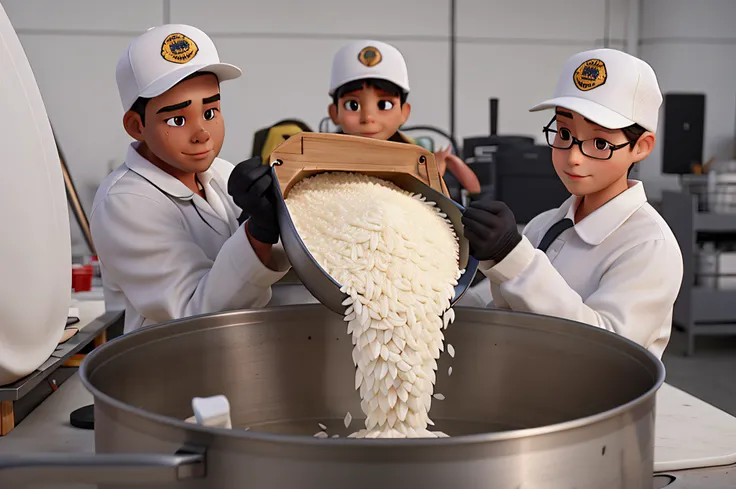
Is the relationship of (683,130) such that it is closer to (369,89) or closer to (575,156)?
(369,89)

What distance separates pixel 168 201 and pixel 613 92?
701 mm

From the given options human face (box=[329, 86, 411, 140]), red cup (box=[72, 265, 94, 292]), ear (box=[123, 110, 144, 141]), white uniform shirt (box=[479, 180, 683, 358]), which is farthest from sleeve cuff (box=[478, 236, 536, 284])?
red cup (box=[72, 265, 94, 292])

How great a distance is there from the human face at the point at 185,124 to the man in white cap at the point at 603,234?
1.55 feet

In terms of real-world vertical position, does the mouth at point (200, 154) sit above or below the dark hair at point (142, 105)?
below

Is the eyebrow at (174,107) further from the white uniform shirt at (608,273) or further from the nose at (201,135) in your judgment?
the white uniform shirt at (608,273)

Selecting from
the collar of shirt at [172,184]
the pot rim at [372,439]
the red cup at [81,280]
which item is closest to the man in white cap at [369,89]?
the collar of shirt at [172,184]

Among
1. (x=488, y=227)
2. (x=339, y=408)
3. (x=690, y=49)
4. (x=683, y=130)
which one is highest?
(x=690, y=49)

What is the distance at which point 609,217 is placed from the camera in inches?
46.4

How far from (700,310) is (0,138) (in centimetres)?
384

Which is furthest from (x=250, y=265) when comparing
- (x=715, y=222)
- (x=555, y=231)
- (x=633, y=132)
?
(x=715, y=222)

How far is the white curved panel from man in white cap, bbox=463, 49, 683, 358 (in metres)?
0.57

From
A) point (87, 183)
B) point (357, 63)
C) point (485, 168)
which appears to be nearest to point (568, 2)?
point (485, 168)

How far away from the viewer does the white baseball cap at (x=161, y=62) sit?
1143 millimetres

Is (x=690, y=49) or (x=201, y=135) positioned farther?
(x=690, y=49)
